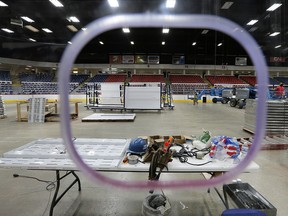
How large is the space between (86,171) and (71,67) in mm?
204

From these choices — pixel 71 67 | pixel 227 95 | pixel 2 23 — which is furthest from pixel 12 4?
pixel 227 95

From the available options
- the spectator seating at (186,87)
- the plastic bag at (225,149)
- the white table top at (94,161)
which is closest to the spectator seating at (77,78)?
the white table top at (94,161)

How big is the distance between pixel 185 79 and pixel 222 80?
12.6 feet

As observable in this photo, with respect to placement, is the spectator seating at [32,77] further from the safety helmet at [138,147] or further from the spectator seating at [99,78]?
the safety helmet at [138,147]

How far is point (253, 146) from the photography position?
1.26 ft

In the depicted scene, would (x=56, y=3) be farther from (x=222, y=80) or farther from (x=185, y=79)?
(x=222, y=80)

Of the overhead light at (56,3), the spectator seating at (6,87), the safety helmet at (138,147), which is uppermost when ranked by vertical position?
the overhead light at (56,3)

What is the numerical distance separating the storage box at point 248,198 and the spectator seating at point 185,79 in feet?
58.0

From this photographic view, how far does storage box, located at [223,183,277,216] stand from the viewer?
1.76 meters

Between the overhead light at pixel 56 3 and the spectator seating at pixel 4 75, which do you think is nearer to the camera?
the overhead light at pixel 56 3

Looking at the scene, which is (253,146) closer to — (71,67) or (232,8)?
(71,67)

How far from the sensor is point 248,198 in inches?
77.3

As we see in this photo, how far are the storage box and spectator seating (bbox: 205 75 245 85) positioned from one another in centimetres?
1866

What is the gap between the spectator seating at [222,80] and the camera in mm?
19672
